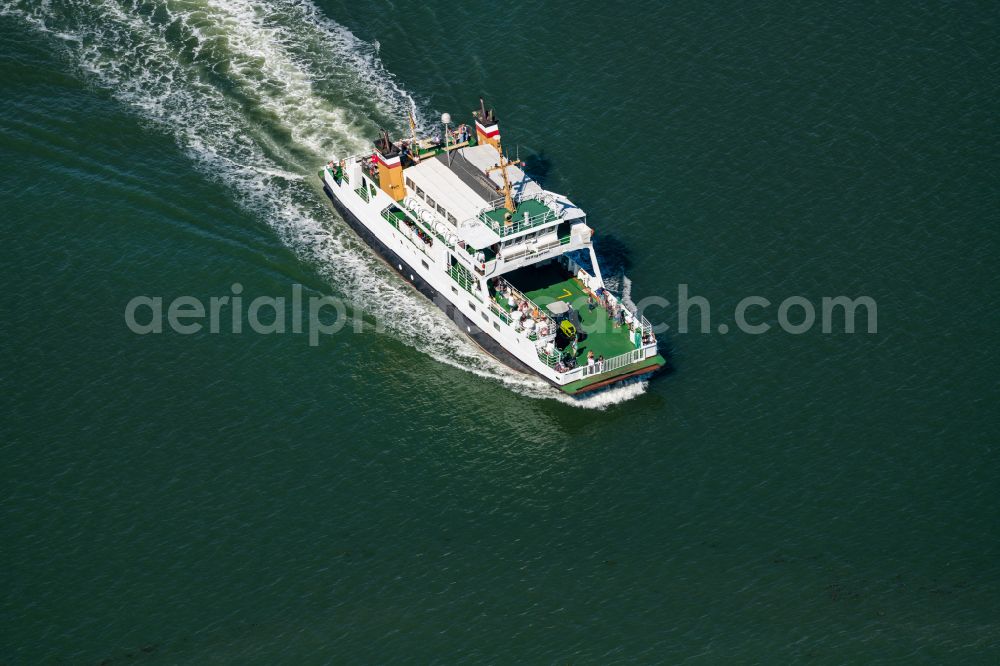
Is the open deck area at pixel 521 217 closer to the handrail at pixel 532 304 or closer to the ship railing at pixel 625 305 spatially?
the handrail at pixel 532 304

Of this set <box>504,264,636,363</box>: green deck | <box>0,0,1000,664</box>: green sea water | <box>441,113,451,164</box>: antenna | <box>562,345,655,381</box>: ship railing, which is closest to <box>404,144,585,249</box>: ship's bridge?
<box>441,113,451,164</box>: antenna

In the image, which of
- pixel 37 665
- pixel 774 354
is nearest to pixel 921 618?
pixel 774 354

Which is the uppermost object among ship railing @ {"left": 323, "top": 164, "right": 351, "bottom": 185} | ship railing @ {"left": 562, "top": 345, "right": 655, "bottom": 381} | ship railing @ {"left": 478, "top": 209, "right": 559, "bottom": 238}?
ship railing @ {"left": 323, "top": 164, "right": 351, "bottom": 185}

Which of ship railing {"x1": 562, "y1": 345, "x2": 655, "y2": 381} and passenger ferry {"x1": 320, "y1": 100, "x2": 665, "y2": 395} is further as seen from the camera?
passenger ferry {"x1": 320, "y1": 100, "x2": 665, "y2": 395}

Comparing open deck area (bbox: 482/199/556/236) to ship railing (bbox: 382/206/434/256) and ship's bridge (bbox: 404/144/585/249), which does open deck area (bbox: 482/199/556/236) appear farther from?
ship railing (bbox: 382/206/434/256)

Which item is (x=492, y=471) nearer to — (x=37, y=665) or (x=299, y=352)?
(x=299, y=352)

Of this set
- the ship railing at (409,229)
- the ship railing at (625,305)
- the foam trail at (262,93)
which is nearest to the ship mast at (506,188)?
the ship railing at (625,305)
